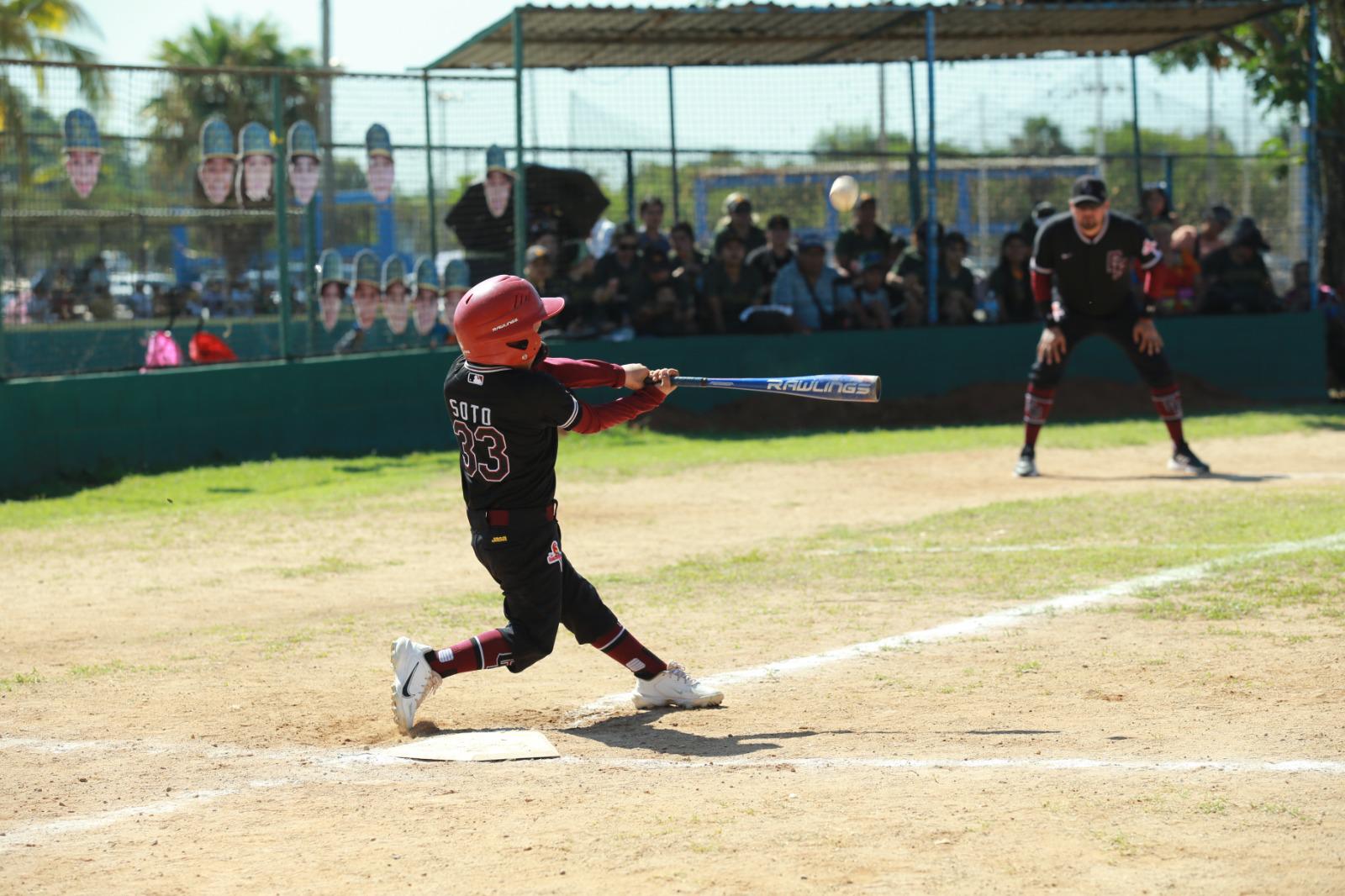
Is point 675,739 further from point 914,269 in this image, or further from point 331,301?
point 914,269

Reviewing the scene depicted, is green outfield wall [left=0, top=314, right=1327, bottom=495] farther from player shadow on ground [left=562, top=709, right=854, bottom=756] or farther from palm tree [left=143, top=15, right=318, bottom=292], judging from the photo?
player shadow on ground [left=562, top=709, right=854, bottom=756]

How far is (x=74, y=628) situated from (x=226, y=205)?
7.43 meters

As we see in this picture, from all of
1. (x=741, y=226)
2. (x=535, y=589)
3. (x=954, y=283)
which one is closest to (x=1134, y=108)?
(x=954, y=283)

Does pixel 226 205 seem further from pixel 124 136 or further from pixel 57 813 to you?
pixel 57 813

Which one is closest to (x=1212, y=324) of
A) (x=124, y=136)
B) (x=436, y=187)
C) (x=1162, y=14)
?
(x=1162, y=14)

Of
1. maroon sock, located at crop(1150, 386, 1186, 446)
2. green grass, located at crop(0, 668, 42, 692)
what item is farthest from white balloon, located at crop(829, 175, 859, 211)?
green grass, located at crop(0, 668, 42, 692)

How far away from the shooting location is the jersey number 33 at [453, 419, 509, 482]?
216 inches

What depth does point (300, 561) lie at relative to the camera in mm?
9070

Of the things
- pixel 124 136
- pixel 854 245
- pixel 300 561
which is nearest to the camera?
pixel 300 561

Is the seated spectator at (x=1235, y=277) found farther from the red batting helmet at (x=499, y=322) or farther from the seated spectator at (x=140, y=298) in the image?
the red batting helmet at (x=499, y=322)

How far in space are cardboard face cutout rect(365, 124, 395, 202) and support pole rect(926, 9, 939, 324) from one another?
19.6 feet

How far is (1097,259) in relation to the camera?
39.1 ft

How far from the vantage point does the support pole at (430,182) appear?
48.6 feet

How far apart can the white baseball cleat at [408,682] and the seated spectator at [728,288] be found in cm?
A: 1096
